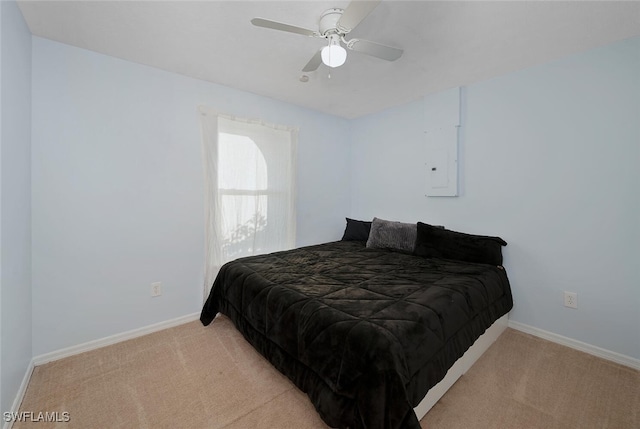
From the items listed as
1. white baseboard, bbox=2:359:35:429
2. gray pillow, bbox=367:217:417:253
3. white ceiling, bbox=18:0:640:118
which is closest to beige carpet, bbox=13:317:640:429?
white baseboard, bbox=2:359:35:429

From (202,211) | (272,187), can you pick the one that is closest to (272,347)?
(202,211)

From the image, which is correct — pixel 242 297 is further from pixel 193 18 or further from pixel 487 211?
pixel 487 211

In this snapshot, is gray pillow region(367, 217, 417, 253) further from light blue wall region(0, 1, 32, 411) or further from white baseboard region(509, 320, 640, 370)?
light blue wall region(0, 1, 32, 411)

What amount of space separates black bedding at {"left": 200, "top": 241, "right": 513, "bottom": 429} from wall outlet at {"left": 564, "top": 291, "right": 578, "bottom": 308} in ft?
1.27

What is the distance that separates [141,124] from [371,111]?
8.74 ft

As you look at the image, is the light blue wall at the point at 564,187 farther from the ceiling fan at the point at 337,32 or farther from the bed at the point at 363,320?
the ceiling fan at the point at 337,32

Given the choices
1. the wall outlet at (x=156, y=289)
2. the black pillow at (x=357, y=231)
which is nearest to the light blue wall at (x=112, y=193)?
the wall outlet at (x=156, y=289)

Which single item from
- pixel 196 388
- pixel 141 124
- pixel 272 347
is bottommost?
pixel 196 388

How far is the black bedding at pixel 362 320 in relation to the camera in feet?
3.92

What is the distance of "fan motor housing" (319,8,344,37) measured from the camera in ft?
5.04

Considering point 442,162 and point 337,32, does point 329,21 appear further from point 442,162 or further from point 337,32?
point 442,162

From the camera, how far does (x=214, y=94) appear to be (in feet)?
8.66

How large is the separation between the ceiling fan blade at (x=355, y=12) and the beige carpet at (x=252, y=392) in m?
2.11

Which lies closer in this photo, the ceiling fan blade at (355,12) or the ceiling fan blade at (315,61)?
the ceiling fan blade at (355,12)
